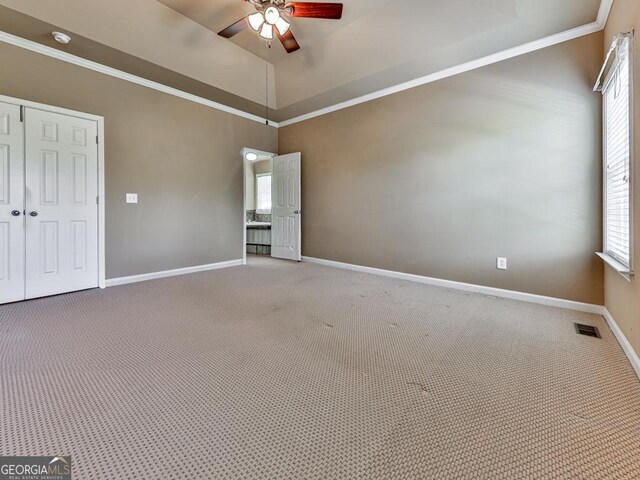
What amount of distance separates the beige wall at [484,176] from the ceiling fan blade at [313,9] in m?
1.75

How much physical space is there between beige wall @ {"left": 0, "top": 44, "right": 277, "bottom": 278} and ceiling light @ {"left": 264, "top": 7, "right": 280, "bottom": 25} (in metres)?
2.19

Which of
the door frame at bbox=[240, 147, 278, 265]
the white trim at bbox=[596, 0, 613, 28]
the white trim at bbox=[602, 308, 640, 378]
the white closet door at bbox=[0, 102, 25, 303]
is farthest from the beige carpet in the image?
A: the white trim at bbox=[596, 0, 613, 28]

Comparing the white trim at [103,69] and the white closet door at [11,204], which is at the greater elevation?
the white trim at [103,69]

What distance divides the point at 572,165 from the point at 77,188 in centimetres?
534

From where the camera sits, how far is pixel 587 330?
235 cm

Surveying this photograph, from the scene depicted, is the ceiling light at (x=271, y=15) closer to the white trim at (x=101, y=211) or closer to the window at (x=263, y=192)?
the white trim at (x=101, y=211)

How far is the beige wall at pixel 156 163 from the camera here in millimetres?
3197

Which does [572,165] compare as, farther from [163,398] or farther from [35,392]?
[35,392]

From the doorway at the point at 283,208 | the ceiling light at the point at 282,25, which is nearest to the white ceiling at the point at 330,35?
the ceiling light at the point at 282,25

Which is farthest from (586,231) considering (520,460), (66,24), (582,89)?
(66,24)

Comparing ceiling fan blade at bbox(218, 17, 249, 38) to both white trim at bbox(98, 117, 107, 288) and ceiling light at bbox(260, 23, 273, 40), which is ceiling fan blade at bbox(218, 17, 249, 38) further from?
white trim at bbox(98, 117, 107, 288)

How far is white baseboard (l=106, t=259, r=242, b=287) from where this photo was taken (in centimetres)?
370

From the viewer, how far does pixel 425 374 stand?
1673 mm

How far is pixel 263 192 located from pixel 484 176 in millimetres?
5877
